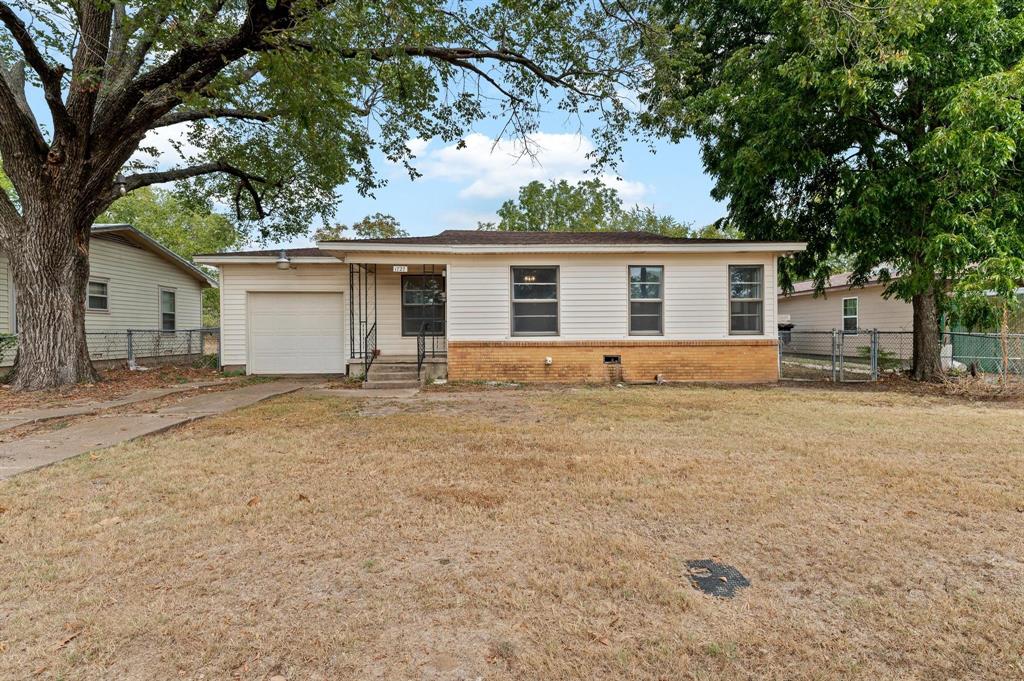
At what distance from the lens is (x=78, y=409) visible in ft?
23.9

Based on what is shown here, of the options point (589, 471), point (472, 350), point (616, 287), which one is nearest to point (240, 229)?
point (472, 350)

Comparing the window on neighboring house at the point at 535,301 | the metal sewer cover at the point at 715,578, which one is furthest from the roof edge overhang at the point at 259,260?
the metal sewer cover at the point at 715,578

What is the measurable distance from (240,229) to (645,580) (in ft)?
68.7

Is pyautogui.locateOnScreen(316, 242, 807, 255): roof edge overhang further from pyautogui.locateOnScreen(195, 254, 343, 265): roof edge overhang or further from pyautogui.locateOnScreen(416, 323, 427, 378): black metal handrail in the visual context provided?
pyautogui.locateOnScreen(416, 323, 427, 378): black metal handrail

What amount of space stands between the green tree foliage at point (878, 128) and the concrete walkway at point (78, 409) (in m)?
11.6

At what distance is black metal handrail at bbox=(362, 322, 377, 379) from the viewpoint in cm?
1058

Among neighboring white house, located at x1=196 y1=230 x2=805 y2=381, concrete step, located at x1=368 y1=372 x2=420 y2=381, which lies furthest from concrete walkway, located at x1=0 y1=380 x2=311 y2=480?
neighboring white house, located at x1=196 y1=230 x2=805 y2=381

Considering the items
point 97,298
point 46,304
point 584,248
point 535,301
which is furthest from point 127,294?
point 584,248

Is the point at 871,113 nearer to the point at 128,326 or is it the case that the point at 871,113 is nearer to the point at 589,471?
the point at 589,471

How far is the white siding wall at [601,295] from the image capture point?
1062cm

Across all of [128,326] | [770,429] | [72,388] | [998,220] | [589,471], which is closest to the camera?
[589,471]

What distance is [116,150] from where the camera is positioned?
9703 mm

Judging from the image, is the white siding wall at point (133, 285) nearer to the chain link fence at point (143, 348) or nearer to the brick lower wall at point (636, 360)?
the chain link fence at point (143, 348)

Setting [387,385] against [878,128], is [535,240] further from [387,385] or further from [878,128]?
[878,128]
